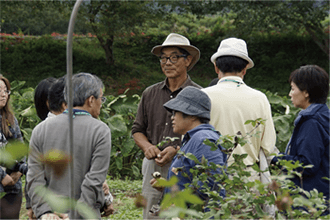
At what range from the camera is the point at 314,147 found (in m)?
2.33

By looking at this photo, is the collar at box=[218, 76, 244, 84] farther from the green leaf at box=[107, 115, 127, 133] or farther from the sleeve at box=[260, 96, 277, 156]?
the green leaf at box=[107, 115, 127, 133]

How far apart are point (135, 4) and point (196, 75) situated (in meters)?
4.94

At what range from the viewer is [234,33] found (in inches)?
548

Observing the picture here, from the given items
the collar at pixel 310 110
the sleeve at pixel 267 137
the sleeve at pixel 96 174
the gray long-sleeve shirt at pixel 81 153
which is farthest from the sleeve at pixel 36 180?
the collar at pixel 310 110

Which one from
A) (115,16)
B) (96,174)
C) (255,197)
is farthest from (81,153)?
(115,16)

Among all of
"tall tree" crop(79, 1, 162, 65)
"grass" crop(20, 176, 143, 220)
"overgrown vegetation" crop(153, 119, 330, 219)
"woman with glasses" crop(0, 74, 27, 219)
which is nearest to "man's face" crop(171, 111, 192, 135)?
"overgrown vegetation" crop(153, 119, 330, 219)

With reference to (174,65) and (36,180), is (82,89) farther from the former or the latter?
(174,65)

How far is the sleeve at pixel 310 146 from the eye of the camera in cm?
233

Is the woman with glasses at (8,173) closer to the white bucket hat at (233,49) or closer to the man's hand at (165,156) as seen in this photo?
the man's hand at (165,156)

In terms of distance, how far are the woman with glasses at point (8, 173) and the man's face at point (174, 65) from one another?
4.25 feet

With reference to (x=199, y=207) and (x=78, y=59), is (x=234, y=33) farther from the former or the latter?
(x=199, y=207)

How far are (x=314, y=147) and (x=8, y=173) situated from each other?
219 centimetres

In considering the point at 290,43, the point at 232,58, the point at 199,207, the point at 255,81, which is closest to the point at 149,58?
the point at 255,81

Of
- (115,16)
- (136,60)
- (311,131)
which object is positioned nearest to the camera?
(311,131)
